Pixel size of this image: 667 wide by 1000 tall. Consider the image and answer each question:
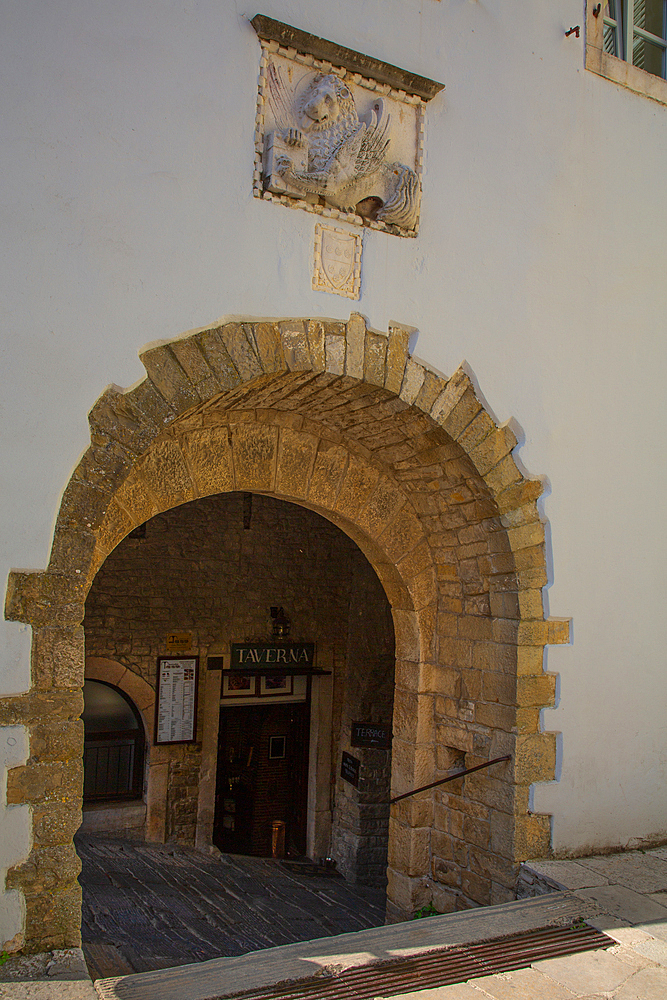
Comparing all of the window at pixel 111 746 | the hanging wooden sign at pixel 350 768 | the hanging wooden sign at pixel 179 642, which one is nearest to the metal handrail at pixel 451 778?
the hanging wooden sign at pixel 350 768

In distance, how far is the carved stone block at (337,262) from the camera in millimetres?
3566

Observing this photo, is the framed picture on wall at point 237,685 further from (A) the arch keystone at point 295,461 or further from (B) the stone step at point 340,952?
(B) the stone step at point 340,952

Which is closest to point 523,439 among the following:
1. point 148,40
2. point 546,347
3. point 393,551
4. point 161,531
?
point 546,347

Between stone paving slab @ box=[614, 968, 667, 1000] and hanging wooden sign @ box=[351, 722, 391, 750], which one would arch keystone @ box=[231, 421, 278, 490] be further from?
Result: hanging wooden sign @ box=[351, 722, 391, 750]

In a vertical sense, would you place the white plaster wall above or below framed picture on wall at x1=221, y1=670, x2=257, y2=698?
above

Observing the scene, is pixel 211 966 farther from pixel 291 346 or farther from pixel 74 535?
pixel 291 346

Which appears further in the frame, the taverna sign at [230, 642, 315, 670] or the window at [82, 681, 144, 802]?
the taverna sign at [230, 642, 315, 670]

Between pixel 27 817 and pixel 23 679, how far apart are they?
1.60 ft

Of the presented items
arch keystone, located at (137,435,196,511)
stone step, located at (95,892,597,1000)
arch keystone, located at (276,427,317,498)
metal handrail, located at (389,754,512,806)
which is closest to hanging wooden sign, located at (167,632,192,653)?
metal handrail, located at (389,754,512,806)

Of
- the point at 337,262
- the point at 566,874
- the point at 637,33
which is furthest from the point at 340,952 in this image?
the point at 637,33

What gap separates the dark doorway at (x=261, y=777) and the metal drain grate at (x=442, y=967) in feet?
15.8

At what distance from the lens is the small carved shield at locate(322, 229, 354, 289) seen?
3588 millimetres

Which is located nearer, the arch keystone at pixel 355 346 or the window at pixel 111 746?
the arch keystone at pixel 355 346

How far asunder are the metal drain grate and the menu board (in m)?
4.41
